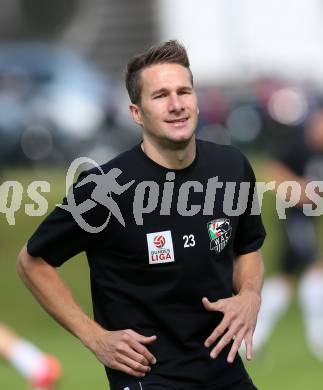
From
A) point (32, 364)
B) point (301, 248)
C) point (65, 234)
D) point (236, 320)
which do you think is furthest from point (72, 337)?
point (236, 320)

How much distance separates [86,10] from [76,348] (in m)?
19.5

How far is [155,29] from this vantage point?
98.9ft

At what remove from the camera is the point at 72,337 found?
519 inches

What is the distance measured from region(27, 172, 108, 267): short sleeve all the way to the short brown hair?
46cm

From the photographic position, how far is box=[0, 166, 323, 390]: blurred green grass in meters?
10.3

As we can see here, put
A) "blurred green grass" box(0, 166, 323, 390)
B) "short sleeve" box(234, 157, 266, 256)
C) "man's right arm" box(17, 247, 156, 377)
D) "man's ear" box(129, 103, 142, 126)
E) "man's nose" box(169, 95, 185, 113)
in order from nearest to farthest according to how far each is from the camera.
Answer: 1. "man's right arm" box(17, 247, 156, 377)
2. "man's nose" box(169, 95, 185, 113)
3. "man's ear" box(129, 103, 142, 126)
4. "short sleeve" box(234, 157, 266, 256)
5. "blurred green grass" box(0, 166, 323, 390)

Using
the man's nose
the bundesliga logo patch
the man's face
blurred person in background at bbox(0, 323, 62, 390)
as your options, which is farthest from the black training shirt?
blurred person in background at bbox(0, 323, 62, 390)

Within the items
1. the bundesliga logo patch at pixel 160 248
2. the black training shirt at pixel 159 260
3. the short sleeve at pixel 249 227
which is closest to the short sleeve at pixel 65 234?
the black training shirt at pixel 159 260

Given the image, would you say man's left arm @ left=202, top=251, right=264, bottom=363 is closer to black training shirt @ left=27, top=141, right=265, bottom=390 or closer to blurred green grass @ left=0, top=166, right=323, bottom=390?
black training shirt @ left=27, top=141, right=265, bottom=390

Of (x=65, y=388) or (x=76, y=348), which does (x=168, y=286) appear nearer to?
(x=65, y=388)

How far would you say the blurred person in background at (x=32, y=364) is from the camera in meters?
8.33

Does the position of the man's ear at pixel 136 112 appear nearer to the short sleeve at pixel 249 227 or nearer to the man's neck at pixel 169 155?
the man's neck at pixel 169 155

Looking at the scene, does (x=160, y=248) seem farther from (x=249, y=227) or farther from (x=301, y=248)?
(x=301, y=248)

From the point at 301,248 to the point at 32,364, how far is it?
4148mm
